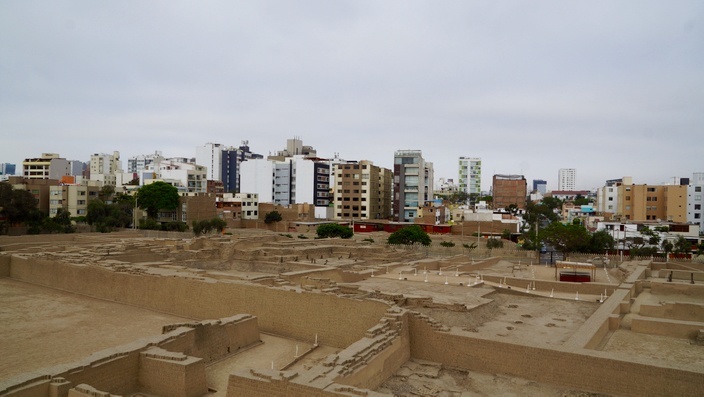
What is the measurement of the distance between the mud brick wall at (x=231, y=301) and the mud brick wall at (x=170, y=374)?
4603 mm

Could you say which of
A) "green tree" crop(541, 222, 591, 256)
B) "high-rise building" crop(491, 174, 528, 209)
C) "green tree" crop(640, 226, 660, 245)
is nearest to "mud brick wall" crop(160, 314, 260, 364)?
"green tree" crop(541, 222, 591, 256)

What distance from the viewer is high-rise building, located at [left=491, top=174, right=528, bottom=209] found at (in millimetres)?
98375

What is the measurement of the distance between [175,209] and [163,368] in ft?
174

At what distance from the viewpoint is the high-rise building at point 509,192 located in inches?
3873

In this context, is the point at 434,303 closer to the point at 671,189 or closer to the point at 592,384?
the point at 592,384

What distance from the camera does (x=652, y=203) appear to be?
208 ft

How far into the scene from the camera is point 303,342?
1556 cm

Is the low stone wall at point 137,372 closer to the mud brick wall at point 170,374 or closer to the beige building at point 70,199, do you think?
the mud brick wall at point 170,374

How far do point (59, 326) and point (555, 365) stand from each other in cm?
1403

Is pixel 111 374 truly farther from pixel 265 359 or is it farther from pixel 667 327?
pixel 667 327

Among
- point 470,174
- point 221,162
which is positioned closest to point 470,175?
point 470,174

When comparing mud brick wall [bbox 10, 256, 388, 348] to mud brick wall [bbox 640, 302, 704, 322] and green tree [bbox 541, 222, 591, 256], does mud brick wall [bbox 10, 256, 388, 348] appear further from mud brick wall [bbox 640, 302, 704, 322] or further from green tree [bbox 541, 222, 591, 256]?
green tree [bbox 541, 222, 591, 256]

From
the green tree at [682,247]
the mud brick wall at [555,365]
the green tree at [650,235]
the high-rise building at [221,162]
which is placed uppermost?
the high-rise building at [221,162]

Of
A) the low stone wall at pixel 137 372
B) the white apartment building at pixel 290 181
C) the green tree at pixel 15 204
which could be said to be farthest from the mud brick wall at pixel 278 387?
the white apartment building at pixel 290 181
